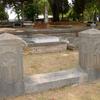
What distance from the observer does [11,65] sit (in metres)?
4.86

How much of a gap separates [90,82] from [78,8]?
2060 centimetres

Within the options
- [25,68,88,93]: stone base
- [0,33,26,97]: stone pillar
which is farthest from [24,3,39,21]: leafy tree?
[0,33,26,97]: stone pillar

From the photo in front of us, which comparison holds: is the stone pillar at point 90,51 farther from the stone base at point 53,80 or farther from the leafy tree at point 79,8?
the leafy tree at point 79,8

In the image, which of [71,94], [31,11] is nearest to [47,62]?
[71,94]

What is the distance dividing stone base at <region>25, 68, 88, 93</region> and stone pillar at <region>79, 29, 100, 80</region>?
0.22 meters

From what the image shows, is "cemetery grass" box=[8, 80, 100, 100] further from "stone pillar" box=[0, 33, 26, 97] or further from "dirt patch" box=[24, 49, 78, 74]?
"dirt patch" box=[24, 49, 78, 74]

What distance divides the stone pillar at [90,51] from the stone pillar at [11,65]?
1.69 meters

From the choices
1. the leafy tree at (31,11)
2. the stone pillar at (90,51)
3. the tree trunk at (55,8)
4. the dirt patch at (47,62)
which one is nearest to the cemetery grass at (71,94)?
the stone pillar at (90,51)

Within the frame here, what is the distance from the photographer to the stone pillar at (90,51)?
5.85 metres

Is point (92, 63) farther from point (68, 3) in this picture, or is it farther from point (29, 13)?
point (29, 13)

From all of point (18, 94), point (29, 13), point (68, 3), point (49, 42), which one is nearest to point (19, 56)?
point (18, 94)

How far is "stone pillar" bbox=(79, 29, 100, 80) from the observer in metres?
5.85

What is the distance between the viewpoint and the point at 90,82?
5.89 m

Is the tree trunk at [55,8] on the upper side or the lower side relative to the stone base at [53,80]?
upper
